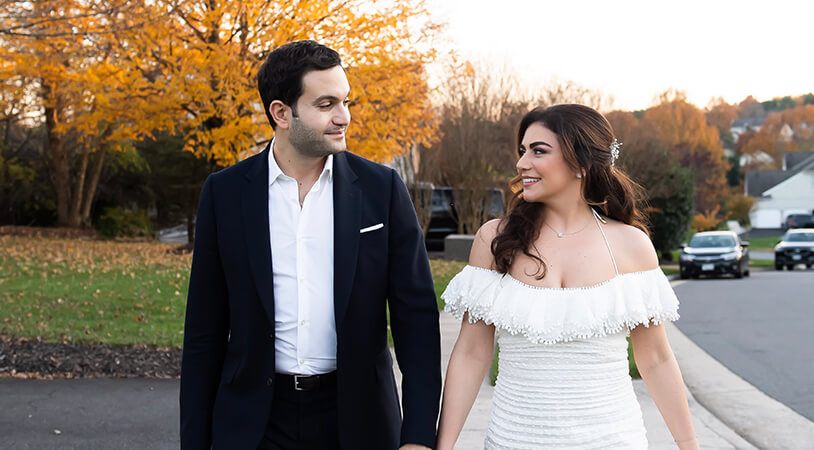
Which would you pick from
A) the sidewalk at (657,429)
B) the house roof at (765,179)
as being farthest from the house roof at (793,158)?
the sidewalk at (657,429)

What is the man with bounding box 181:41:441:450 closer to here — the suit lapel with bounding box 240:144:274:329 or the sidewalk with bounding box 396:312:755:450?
the suit lapel with bounding box 240:144:274:329

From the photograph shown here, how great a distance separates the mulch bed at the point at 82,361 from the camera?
8.66 meters

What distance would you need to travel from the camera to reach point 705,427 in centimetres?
748

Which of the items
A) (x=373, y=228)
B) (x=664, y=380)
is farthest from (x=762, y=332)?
(x=373, y=228)

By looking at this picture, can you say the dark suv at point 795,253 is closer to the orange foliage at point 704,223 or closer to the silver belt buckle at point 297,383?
the orange foliage at point 704,223

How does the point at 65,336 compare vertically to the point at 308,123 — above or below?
below

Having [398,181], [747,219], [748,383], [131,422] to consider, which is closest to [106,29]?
[131,422]

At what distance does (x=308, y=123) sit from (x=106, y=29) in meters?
11.1

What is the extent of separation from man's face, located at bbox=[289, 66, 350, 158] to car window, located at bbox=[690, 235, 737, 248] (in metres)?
28.6

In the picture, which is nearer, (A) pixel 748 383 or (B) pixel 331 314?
(B) pixel 331 314

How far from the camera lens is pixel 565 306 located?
10.3 feet

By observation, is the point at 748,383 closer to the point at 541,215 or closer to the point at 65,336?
the point at 65,336

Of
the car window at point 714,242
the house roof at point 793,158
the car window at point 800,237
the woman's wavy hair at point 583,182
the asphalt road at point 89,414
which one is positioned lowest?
the car window at point 800,237

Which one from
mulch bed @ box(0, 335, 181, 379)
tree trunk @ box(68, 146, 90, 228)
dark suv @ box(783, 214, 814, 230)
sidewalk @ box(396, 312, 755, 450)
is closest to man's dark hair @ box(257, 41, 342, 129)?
sidewalk @ box(396, 312, 755, 450)
